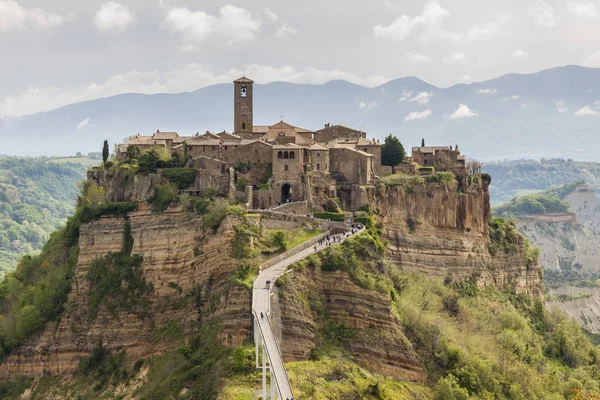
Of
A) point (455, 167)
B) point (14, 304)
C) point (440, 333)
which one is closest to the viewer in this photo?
point (440, 333)

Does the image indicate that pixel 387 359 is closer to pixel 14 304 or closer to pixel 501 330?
pixel 501 330

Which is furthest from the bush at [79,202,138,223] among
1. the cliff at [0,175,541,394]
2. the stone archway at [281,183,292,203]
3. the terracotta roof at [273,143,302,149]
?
the terracotta roof at [273,143,302,149]

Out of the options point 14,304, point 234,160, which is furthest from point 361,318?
point 14,304

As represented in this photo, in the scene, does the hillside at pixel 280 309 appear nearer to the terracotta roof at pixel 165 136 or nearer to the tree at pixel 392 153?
the tree at pixel 392 153

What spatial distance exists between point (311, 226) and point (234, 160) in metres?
11.7

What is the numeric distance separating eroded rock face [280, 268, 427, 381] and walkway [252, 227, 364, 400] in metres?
1.59

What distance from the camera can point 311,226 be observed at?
71.2 metres

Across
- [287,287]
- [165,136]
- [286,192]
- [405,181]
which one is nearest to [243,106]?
[165,136]

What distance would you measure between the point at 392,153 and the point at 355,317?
29159 mm

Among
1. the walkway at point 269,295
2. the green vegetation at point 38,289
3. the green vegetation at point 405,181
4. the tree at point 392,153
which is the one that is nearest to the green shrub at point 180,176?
the green vegetation at point 38,289

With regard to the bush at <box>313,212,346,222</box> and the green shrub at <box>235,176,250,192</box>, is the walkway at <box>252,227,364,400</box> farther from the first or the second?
the green shrub at <box>235,176,250,192</box>

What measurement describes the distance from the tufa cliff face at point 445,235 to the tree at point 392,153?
4021mm

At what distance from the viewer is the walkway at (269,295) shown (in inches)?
2008

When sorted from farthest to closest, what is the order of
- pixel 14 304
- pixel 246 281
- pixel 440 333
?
pixel 14 304
pixel 440 333
pixel 246 281
